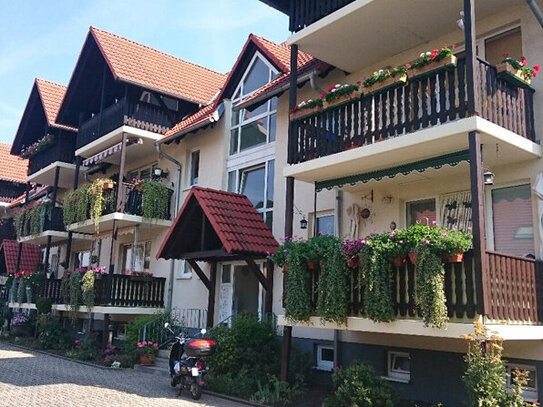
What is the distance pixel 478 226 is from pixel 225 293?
9.75 metres

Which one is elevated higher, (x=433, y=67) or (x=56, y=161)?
(x=56, y=161)

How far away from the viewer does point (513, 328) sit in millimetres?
8609

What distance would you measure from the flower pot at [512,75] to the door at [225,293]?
383 inches

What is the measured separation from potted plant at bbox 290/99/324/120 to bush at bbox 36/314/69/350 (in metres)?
12.8

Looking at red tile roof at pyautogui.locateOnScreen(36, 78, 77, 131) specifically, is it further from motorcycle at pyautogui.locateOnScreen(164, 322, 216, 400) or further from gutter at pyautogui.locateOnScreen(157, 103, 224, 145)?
motorcycle at pyautogui.locateOnScreen(164, 322, 216, 400)

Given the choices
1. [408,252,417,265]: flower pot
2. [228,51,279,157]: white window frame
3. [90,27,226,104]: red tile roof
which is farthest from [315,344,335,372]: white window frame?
[90,27,226,104]: red tile roof

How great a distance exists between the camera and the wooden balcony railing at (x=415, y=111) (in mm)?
9523

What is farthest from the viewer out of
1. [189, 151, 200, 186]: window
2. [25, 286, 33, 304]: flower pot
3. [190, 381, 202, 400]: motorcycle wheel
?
[25, 286, 33, 304]: flower pot

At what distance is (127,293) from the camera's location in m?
18.7

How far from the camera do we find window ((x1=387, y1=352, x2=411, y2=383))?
1166 centimetres

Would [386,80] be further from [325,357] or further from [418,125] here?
[325,357]

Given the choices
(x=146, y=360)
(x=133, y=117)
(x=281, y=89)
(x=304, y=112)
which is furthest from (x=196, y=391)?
(x=133, y=117)

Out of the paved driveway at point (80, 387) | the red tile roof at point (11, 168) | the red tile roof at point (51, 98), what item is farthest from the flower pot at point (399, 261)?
the red tile roof at point (11, 168)

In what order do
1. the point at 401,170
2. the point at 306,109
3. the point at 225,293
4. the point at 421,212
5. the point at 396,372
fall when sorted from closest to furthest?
1. the point at 401,170
2. the point at 396,372
3. the point at 421,212
4. the point at 306,109
5. the point at 225,293
